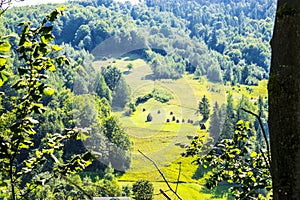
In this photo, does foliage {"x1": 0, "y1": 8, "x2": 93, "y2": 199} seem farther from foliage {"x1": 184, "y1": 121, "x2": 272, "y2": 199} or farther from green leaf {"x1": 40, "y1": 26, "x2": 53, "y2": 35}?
foliage {"x1": 184, "y1": 121, "x2": 272, "y2": 199}

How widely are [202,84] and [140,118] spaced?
1375cm

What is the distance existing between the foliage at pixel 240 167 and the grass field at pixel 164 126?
41282 millimetres

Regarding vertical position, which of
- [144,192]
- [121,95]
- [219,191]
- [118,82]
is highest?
[118,82]

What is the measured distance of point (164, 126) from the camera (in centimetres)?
5559

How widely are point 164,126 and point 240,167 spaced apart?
5281 centimetres

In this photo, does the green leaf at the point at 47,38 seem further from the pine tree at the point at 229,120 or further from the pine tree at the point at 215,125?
the pine tree at the point at 215,125

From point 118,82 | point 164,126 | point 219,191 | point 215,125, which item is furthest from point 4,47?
point 118,82

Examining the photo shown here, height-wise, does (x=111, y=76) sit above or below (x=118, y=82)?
above

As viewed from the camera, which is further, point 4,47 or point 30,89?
point 30,89

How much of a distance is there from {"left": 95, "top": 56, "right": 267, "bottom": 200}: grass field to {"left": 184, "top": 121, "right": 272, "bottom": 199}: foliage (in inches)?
1625

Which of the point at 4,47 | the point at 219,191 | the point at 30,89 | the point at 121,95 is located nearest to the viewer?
the point at 4,47

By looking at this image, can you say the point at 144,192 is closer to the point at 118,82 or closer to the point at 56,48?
the point at 56,48

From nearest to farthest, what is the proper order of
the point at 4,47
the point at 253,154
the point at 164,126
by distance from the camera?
1. the point at 4,47
2. the point at 253,154
3. the point at 164,126

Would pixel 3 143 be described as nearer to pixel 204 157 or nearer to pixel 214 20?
pixel 204 157
